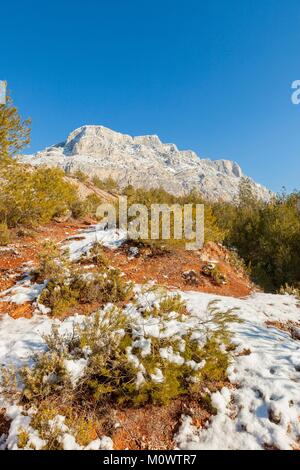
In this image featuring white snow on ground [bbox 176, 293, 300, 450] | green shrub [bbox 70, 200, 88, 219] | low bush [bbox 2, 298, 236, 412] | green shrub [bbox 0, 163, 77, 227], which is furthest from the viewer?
green shrub [bbox 70, 200, 88, 219]

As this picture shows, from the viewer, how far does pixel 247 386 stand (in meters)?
3.54

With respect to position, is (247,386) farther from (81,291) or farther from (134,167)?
(134,167)

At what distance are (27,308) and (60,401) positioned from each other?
256 cm

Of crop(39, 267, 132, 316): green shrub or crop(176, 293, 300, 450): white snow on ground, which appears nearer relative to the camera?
crop(176, 293, 300, 450): white snow on ground

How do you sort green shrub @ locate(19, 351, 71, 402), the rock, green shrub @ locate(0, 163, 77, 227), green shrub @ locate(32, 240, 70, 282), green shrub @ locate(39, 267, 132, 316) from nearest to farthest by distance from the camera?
green shrub @ locate(19, 351, 71, 402) → green shrub @ locate(39, 267, 132, 316) → green shrub @ locate(32, 240, 70, 282) → the rock → green shrub @ locate(0, 163, 77, 227)

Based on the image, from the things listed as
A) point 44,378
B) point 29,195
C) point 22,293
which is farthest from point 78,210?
point 44,378

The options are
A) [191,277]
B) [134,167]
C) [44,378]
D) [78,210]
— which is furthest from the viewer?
[134,167]

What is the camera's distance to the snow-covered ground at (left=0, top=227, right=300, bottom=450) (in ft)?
9.49

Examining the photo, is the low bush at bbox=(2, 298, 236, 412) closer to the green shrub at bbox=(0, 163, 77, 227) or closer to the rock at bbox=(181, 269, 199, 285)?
the rock at bbox=(181, 269, 199, 285)

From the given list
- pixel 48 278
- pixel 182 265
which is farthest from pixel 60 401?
pixel 182 265

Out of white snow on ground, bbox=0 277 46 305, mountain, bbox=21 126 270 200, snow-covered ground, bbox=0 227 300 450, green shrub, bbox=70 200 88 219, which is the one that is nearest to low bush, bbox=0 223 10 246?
white snow on ground, bbox=0 277 46 305

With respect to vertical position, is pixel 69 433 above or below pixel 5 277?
below

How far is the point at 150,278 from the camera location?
24.1 ft
